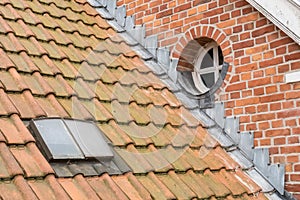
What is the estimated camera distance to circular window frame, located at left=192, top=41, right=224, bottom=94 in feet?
15.6

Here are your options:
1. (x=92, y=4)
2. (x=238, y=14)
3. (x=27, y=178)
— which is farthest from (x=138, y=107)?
(x=92, y=4)

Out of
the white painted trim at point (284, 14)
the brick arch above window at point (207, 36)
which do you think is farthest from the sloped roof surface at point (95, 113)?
the white painted trim at point (284, 14)

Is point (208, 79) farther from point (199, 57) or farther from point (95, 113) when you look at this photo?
point (95, 113)

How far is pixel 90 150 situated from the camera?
3227 millimetres

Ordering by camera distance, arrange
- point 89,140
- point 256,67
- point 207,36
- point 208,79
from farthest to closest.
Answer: point 208,79 < point 207,36 < point 256,67 < point 89,140

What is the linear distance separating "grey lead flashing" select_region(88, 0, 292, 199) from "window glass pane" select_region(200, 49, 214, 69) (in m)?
0.30

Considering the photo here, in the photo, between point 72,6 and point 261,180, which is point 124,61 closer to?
point 72,6

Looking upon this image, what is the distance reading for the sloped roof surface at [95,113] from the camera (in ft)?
9.29

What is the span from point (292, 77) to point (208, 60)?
1145 millimetres

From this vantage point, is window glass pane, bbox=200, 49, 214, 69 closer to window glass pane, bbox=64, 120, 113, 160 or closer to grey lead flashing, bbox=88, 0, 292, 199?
grey lead flashing, bbox=88, 0, 292, 199

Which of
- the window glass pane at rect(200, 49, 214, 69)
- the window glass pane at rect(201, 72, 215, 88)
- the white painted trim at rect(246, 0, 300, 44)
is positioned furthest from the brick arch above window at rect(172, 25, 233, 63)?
the white painted trim at rect(246, 0, 300, 44)

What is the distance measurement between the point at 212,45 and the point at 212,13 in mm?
349

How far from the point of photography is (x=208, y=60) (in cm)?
489

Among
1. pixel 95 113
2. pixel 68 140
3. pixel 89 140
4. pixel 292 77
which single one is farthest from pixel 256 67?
pixel 68 140
